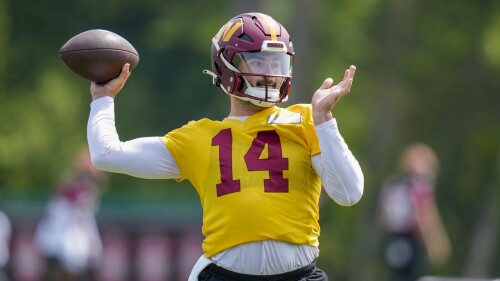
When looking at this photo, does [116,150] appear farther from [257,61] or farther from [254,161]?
[257,61]

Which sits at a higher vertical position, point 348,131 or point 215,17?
point 215,17

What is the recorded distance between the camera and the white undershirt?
5.68 m

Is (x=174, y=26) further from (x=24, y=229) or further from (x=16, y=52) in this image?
(x=24, y=229)

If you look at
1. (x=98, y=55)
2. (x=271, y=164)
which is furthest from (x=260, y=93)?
Answer: (x=98, y=55)

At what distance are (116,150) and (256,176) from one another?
62 cm

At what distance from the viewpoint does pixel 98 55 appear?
6.11 m

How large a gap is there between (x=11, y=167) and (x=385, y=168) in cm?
762

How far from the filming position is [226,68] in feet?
19.9

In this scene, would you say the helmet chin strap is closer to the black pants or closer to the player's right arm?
the player's right arm

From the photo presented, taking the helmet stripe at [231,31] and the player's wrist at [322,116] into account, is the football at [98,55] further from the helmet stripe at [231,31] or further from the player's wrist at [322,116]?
the player's wrist at [322,116]

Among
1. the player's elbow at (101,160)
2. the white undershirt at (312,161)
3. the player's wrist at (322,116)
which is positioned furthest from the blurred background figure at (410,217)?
the player's wrist at (322,116)

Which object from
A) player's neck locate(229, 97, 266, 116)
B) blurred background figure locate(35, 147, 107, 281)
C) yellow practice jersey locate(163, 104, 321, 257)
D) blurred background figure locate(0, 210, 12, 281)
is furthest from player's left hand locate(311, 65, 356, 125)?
blurred background figure locate(0, 210, 12, 281)

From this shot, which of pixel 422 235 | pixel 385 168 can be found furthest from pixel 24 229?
pixel 385 168

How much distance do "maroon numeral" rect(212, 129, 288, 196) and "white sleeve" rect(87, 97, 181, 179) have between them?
0.83 feet
